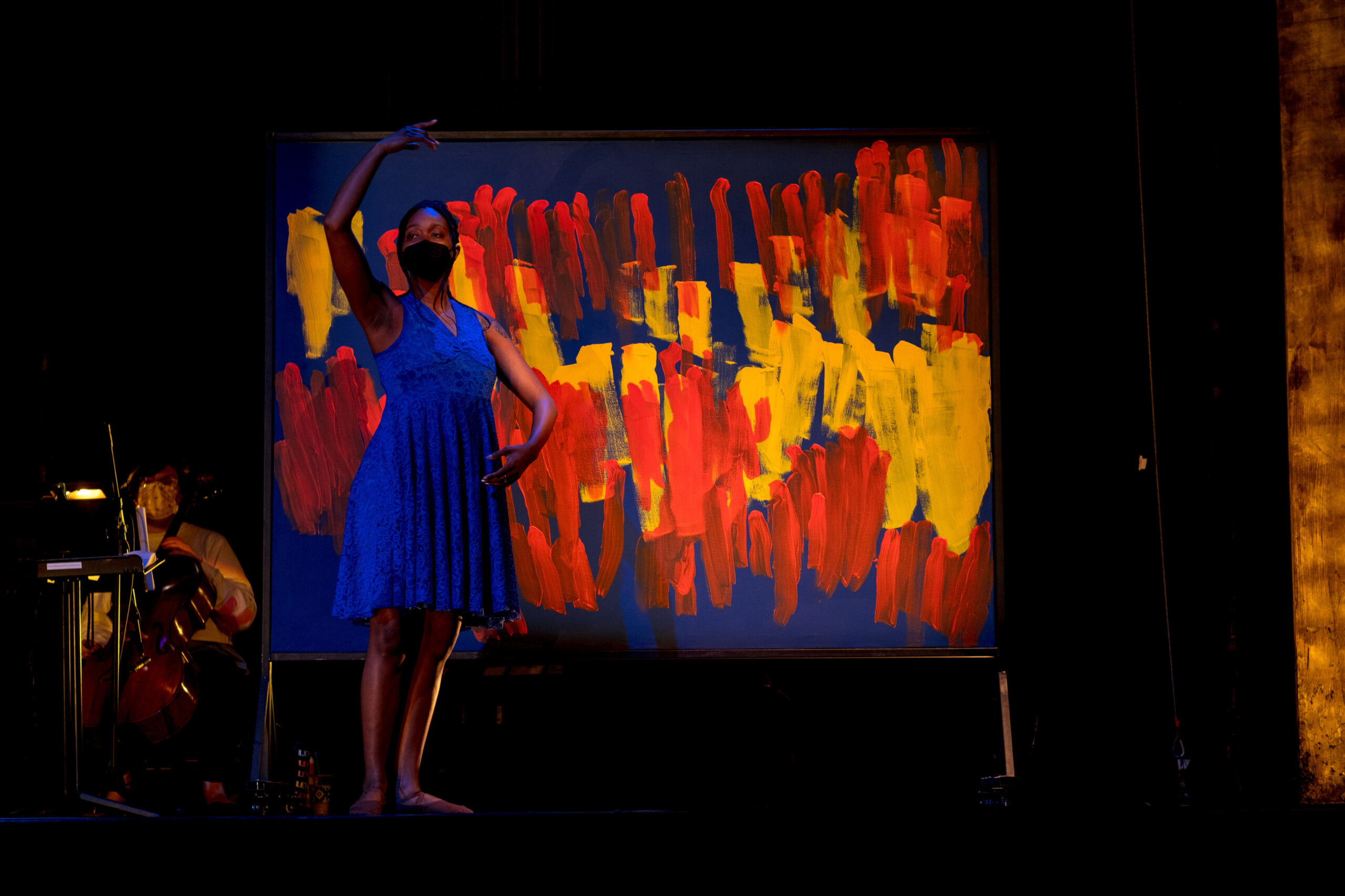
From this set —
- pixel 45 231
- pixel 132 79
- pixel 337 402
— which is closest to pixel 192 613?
pixel 337 402

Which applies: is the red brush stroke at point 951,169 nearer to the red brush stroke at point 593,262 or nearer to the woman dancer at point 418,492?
the red brush stroke at point 593,262

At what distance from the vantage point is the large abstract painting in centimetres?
345

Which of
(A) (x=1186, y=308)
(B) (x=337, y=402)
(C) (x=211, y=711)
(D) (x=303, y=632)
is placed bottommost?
(C) (x=211, y=711)

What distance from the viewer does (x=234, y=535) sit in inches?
A: 151

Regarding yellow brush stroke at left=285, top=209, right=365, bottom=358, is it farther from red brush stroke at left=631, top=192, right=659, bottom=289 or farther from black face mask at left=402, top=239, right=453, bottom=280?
black face mask at left=402, top=239, right=453, bottom=280

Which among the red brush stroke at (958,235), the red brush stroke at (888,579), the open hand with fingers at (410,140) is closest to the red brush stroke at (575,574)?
the red brush stroke at (888,579)

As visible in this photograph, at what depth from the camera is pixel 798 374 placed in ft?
11.5

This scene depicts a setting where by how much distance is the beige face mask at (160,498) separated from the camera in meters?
3.72

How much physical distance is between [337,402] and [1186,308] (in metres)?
2.62

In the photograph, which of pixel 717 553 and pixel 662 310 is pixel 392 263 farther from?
pixel 717 553

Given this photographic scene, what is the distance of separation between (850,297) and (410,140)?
1.52m

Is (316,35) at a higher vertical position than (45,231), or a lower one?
higher

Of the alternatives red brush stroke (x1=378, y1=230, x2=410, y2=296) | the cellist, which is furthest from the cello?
red brush stroke (x1=378, y1=230, x2=410, y2=296)

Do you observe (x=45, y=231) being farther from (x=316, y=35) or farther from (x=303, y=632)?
(x=303, y=632)
